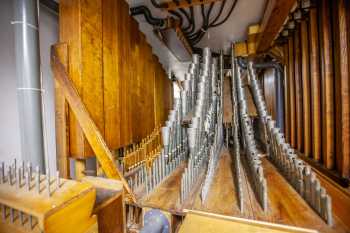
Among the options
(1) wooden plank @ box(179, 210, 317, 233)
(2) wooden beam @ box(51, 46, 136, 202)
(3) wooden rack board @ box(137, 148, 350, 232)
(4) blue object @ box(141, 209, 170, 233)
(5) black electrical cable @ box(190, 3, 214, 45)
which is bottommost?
(4) blue object @ box(141, 209, 170, 233)

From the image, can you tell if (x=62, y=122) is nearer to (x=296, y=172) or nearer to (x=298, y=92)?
(x=296, y=172)

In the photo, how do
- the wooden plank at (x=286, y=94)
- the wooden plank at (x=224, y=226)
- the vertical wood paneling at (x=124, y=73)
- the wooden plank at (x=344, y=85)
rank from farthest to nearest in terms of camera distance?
the wooden plank at (x=286, y=94)
the vertical wood paneling at (x=124, y=73)
the wooden plank at (x=344, y=85)
the wooden plank at (x=224, y=226)

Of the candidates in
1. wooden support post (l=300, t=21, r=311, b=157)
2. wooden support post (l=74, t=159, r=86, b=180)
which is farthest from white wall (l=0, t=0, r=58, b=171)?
wooden support post (l=300, t=21, r=311, b=157)

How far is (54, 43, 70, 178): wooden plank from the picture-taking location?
1606mm

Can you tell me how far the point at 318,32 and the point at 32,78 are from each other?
10.8ft

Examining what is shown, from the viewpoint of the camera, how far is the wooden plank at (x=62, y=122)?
161cm

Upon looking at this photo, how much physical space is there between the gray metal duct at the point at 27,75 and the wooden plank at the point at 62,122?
23cm

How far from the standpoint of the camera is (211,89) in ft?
8.35

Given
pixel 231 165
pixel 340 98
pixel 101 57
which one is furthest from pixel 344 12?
pixel 101 57

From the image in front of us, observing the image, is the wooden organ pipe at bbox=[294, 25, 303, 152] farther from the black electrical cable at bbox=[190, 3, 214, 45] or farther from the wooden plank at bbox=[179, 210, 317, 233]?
the wooden plank at bbox=[179, 210, 317, 233]

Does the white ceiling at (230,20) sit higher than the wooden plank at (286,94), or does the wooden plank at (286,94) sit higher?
the white ceiling at (230,20)

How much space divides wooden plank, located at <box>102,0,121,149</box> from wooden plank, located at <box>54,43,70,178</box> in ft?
1.32

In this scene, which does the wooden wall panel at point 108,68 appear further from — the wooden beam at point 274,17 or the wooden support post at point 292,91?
the wooden support post at point 292,91

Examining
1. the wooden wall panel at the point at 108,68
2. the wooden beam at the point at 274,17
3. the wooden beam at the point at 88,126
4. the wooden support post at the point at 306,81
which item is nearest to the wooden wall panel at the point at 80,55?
the wooden wall panel at the point at 108,68
